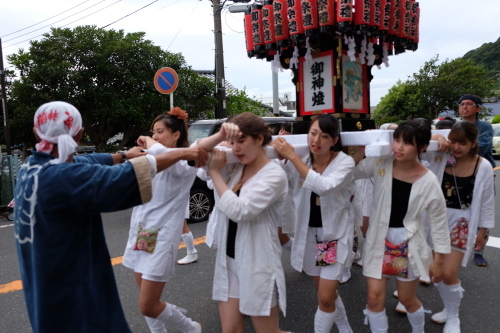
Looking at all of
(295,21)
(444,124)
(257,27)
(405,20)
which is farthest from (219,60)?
(444,124)

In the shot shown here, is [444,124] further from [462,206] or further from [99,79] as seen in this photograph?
[99,79]

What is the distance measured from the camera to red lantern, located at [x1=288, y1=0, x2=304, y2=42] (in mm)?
4230

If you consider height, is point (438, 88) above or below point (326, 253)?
above

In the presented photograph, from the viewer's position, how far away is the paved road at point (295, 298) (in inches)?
124

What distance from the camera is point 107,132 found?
14.5 m

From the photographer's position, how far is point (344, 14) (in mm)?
3943

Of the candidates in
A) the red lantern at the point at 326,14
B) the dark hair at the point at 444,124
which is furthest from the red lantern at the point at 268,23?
the dark hair at the point at 444,124

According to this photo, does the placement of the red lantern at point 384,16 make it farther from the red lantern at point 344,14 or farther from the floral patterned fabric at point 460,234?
the floral patterned fabric at point 460,234

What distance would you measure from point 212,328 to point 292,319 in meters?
0.72

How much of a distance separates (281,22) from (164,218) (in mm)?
2994

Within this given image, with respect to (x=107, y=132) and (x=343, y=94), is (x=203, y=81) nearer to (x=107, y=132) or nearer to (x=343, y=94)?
(x=107, y=132)

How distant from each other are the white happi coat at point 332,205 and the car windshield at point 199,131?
4.74 meters

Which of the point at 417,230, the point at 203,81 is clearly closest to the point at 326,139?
the point at 417,230

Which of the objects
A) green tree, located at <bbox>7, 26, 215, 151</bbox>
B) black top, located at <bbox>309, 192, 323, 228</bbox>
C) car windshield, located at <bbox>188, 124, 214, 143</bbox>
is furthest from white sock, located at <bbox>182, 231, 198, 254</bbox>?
green tree, located at <bbox>7, 26, 215, 151</bbox>
